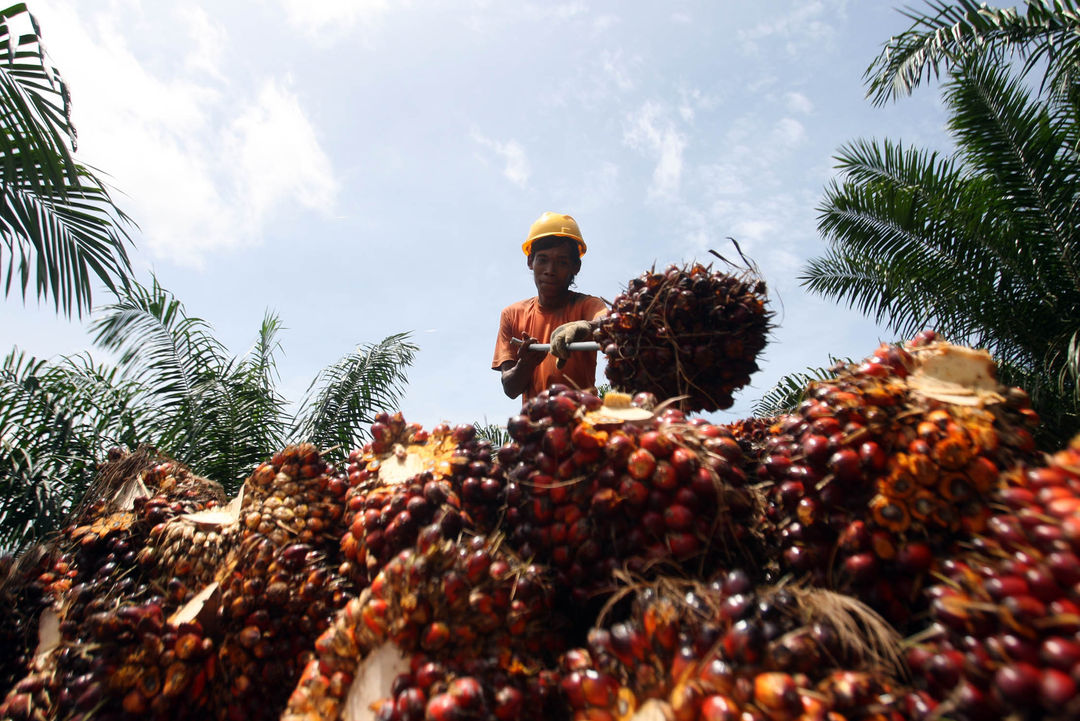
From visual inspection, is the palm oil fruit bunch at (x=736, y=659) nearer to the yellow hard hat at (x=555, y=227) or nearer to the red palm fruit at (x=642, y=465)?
the red palm fruit at (x=642, y=465)

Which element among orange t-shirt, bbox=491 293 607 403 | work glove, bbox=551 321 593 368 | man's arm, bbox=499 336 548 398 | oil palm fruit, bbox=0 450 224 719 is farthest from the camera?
orange t-shirt, bbox=491 293 607 403

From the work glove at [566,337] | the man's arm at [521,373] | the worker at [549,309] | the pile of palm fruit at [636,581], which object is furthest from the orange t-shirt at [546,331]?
the pile of palm fruit at [636,581]

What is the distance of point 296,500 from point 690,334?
115 centimetres

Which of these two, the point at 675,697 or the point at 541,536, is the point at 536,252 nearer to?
the point at 541,536

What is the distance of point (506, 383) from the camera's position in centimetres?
320

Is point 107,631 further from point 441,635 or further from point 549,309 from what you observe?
point 549,309

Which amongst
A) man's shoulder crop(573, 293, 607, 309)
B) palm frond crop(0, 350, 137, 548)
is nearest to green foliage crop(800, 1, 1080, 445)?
man's shoulder crop(573, 293, 607, 309)

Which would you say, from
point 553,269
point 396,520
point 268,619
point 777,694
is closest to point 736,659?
point 777,694

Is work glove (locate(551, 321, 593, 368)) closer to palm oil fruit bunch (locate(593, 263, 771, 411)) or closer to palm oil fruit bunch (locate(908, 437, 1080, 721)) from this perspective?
palm oil fruit bunch (locate(593, 263, 771, 411))

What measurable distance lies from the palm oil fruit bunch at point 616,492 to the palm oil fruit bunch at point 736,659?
0.46ft

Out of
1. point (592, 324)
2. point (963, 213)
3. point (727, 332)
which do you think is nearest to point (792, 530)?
point (727, 332)

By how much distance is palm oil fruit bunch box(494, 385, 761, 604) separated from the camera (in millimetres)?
1152

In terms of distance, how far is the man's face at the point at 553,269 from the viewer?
3588 millimetres

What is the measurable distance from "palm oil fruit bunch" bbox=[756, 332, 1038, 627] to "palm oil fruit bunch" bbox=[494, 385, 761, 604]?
0.12 metres
